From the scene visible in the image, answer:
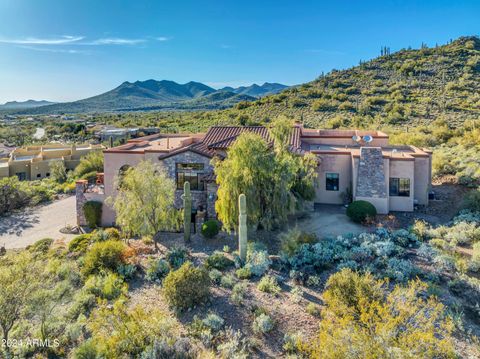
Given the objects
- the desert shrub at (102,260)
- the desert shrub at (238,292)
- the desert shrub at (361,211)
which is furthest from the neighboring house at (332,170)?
the desert shrub at (238,292)

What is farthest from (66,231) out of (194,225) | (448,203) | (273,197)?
(448,203)

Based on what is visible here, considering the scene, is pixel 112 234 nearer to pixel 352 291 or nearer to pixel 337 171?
pixel 352 291

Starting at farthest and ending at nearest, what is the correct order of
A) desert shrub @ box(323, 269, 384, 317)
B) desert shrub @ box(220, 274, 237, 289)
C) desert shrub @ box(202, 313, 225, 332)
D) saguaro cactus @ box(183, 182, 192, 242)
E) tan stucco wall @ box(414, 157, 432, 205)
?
tan stucco wall @ box(414, 157, 432, 205)
saguaro cactus @ box(183, 182, 192, 242)
desert shrub @ box(220, 274, 237, 289)
desert shrub @ box(202, 313, 225, 332)
desert shrub @ box(323, 269, 384, 317)

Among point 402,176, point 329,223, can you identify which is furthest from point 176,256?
point 402,176

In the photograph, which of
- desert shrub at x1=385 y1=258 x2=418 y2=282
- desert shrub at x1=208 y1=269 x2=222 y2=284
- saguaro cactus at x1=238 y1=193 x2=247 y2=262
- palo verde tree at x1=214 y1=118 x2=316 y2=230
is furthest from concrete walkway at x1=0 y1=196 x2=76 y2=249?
desert shrub at x1=385 y1=258 x2=418 y2=282

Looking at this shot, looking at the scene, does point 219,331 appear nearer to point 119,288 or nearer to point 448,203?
point 119,288

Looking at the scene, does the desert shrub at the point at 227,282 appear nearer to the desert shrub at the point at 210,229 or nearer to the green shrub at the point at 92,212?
the desert shrub at the point at 210,229

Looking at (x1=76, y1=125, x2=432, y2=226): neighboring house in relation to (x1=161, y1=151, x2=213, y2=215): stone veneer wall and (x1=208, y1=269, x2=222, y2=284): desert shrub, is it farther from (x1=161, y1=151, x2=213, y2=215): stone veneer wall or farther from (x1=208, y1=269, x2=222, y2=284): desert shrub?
(x1=208, y1=269, x2=222, y2=284): desert shrub
